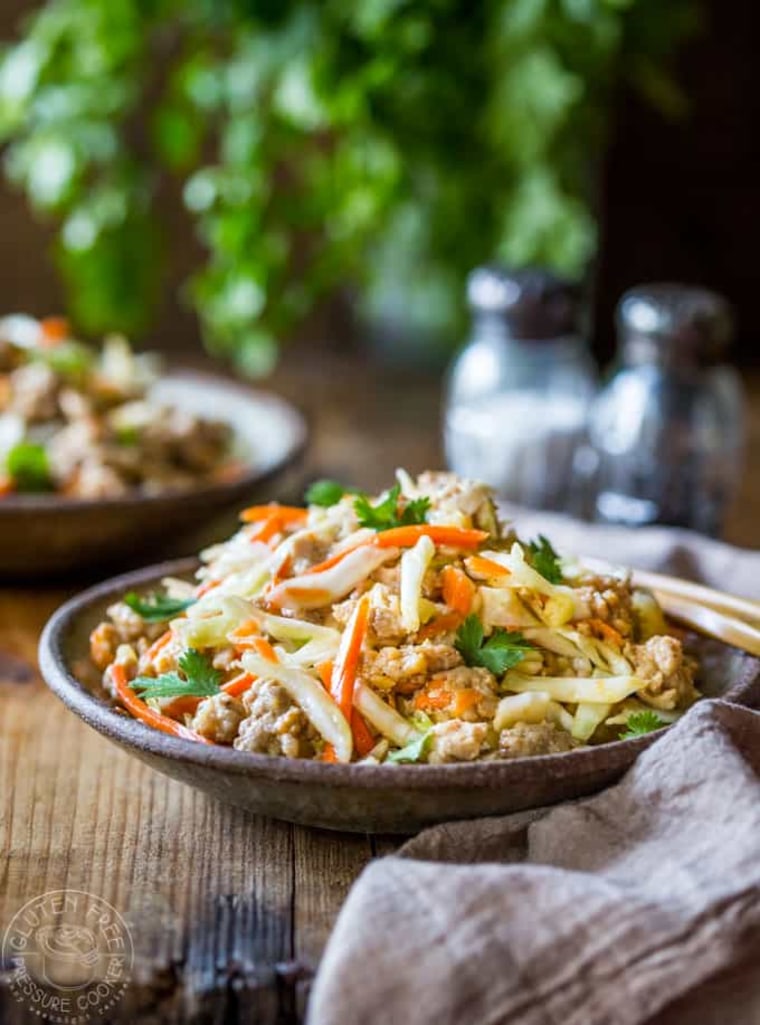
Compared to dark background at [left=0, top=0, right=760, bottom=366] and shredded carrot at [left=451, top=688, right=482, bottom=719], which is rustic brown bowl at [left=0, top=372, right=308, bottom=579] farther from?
dark background at [left=0, top=0, right=760, bottom=366]

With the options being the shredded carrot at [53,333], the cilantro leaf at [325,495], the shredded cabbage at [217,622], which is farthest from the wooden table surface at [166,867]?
the shredded carrot at [53,333]

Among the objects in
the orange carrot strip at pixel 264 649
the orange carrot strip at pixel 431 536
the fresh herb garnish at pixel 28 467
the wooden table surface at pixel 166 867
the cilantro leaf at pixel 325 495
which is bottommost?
the wooden table surface at pixel 166 867

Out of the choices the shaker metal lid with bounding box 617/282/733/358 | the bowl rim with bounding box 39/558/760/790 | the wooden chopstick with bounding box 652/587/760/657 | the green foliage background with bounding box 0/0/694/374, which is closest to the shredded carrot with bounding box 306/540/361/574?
the bowl rim with bounding box 39/558/760/790

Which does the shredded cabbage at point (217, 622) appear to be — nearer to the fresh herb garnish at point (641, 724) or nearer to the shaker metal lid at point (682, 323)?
the fresh herb garnish at point (641, 724)

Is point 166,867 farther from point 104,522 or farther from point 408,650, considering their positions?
point 104,522

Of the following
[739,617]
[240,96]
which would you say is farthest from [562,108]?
[739,617]

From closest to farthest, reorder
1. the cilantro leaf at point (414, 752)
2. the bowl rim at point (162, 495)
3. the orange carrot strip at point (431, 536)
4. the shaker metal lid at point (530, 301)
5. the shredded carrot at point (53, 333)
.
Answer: the cilantro leaf at point (414, 752)
the orange carrot strip at point (431, 536)
the bowl rim at point (162, 495)
the shaker metal lid at point (530, 301)
the shredded carrot at point (53, 333)

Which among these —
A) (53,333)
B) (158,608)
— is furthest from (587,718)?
(53,333)

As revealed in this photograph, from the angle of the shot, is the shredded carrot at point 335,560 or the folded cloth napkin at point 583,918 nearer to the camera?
the folded cloth napkin at point 583,918
